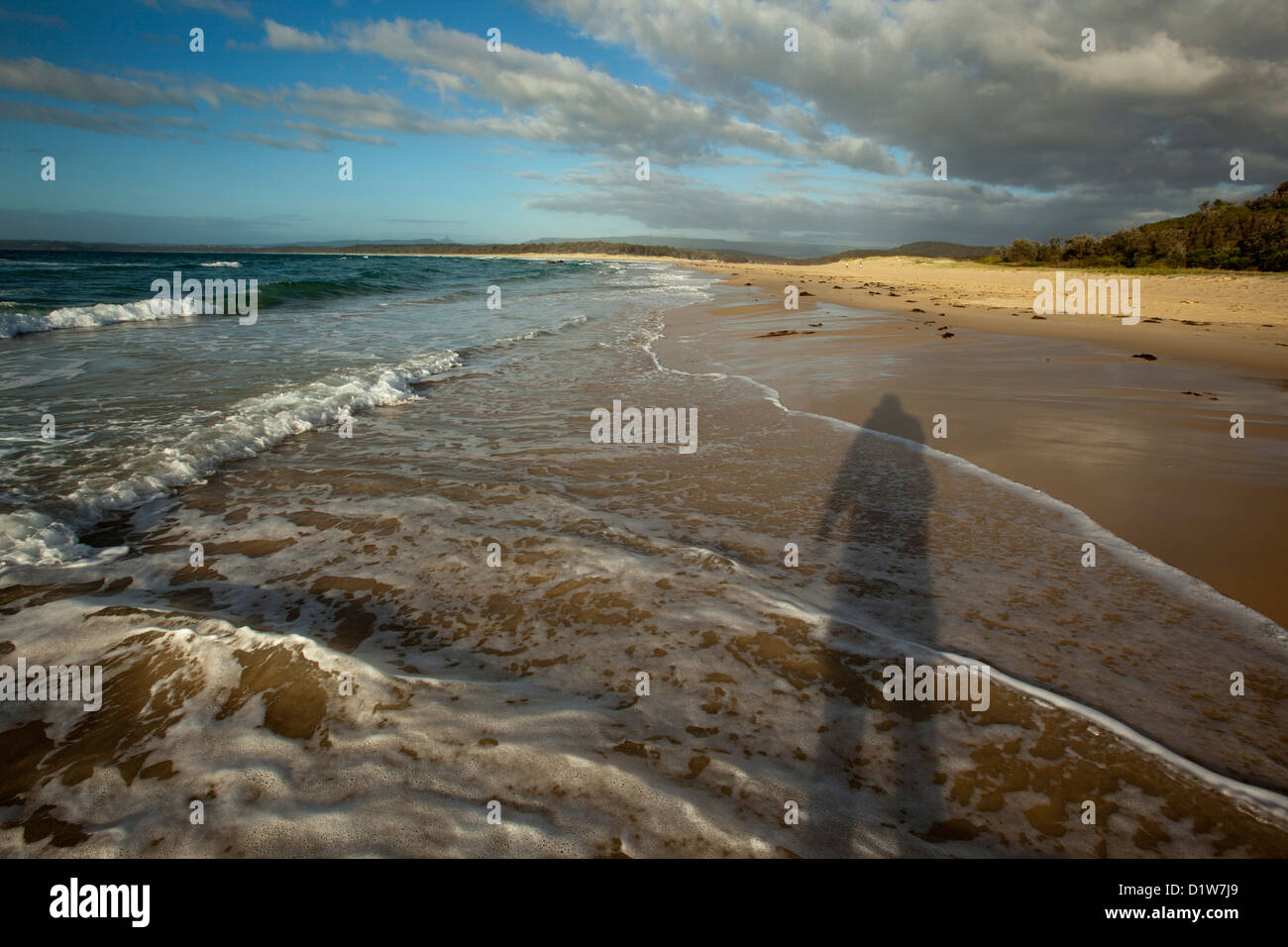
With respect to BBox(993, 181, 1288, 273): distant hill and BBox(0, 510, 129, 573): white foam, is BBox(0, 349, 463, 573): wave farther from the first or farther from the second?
BBox(993, 181, 1288, 273): distant hill

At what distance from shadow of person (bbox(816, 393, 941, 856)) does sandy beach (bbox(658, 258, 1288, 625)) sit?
145cm

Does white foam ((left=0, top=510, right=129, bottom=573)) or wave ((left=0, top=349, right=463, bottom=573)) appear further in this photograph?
wave ((left=0, top=349, right=463, bottom=573))

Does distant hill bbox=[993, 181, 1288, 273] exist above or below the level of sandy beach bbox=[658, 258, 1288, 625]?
above

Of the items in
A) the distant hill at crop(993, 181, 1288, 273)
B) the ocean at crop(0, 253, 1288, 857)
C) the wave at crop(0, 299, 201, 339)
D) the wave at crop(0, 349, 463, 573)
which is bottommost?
the ocean at crop(0, 253, 1288, 857)

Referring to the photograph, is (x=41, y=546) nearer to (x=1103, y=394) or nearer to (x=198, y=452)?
(x=198, y=452)

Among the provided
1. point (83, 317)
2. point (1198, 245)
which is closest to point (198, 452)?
point (83, 317)

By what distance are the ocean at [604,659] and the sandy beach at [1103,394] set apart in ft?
1.69

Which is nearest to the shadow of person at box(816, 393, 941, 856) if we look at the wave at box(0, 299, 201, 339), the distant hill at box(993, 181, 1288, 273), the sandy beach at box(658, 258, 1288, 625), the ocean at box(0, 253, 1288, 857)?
the ocean at box(0, 253, 1288, 857)

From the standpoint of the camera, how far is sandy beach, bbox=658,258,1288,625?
13.2 feet

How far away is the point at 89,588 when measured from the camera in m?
3.35

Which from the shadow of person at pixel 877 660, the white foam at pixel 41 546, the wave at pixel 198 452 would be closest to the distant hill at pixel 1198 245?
the shadow of person at pixel 877 660

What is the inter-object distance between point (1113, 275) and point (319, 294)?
34.8m

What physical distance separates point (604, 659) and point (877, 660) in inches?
50.5

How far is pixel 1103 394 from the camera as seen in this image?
746 cm
